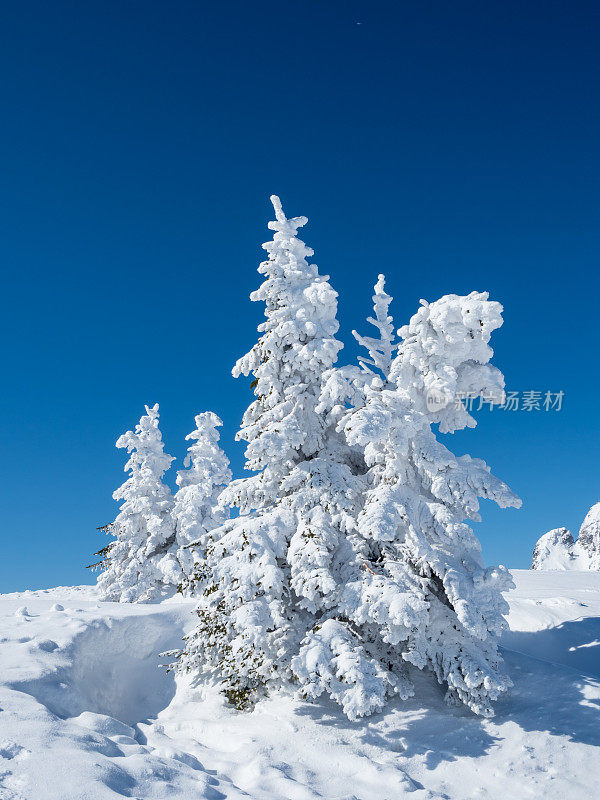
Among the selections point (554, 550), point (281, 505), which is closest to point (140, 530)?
point (281, 505)

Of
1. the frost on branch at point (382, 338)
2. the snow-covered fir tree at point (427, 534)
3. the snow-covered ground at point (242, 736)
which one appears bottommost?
the snow-covered ground at point (242, 736)

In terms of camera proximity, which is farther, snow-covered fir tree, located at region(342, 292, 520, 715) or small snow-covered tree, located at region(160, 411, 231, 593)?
small snow-covered tree, located at region(160, 411, 231, 593)

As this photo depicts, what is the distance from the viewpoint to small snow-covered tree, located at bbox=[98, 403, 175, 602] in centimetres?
Result: 2352

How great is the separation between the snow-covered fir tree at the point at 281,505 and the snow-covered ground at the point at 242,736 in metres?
1.07

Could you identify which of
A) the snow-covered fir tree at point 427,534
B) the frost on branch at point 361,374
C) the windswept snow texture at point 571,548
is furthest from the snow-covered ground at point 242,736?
the windswept snow texture at point 571,548

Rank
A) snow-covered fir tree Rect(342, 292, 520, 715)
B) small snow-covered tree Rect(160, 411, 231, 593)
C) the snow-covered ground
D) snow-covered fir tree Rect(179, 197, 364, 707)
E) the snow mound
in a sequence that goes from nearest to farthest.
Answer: the snow-covered ground, snow-covered fir tree Rect(342, 292, 520, 715), snow-covered fir tree Rect(179, 197, 364, 707), small snow-covered tree Rect(160, 411, 231, 593), the snow mound

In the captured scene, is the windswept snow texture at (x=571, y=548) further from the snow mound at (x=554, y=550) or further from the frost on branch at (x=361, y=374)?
the frost on branch at (x=361, y=374)

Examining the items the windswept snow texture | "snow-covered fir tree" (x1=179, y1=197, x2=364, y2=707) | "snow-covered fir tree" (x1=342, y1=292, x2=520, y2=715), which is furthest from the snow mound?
"snow-covered fir tree" (x1=179, y1=197, x2=364, y2=707)

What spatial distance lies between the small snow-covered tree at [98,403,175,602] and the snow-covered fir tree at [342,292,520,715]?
15015mm

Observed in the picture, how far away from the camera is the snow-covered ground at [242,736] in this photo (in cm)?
700

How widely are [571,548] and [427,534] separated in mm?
44577

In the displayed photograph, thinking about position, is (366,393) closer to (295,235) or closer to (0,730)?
(295,235)

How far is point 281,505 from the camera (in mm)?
11828

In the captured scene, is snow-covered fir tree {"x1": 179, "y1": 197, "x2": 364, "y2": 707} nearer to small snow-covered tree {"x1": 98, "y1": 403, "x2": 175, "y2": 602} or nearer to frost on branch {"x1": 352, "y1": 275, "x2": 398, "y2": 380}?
frost on branch {"x1": 352, "y1": 275, "x2": 398, "y2": 380}
